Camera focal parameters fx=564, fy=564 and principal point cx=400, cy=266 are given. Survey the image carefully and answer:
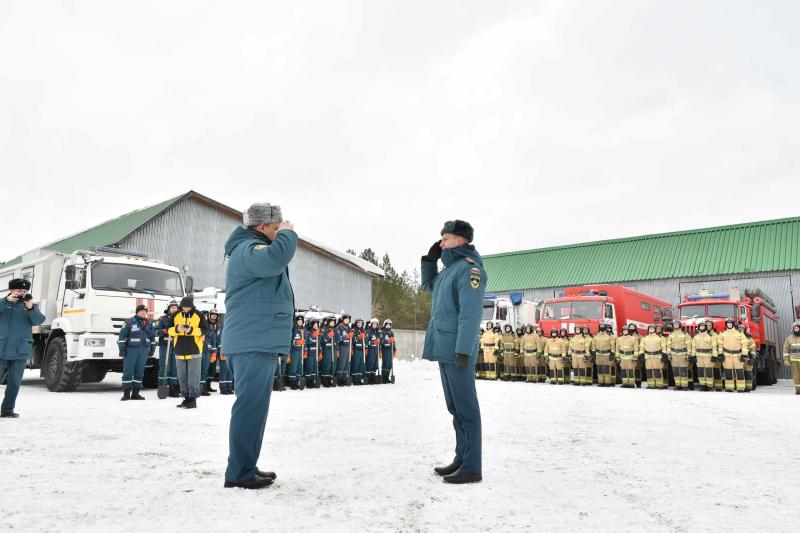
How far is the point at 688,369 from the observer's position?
1552cm

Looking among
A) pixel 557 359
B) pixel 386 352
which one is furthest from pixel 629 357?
pixel 386 352

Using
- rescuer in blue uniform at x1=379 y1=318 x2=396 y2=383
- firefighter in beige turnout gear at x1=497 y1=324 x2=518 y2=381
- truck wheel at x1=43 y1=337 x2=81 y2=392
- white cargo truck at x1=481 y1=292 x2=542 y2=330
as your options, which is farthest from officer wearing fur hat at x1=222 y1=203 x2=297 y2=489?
white cargo truck at x1=481 y1=292 x2=542 y2=330

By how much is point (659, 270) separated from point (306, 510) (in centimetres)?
2976

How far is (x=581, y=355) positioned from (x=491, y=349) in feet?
9.57

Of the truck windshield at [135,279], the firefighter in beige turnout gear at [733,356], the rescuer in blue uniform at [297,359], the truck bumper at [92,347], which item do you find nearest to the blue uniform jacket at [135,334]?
the truck bumper at [92,347]

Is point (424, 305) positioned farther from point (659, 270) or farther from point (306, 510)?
point (306, 510)

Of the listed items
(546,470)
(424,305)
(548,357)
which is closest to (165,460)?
(546,470)

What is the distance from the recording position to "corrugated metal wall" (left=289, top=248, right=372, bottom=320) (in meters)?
27.3

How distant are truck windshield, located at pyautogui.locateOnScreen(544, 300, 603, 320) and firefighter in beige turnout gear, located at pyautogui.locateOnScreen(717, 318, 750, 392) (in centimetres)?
396

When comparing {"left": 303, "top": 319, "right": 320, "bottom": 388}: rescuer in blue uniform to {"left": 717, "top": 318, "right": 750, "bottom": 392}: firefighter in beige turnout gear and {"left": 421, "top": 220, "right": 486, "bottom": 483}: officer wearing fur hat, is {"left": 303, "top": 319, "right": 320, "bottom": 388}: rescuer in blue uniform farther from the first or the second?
{"left": 717, "top": 318, "right": 750, "bottom": 392}: firefighter in beige turnout gear

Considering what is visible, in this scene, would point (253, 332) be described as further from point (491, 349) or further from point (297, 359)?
point (491, 349)

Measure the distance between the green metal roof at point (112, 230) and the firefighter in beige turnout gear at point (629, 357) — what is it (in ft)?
54.5

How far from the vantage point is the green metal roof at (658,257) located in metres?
27.2

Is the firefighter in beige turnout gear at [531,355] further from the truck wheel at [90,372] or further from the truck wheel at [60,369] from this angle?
the truck wheel at [60,369]
